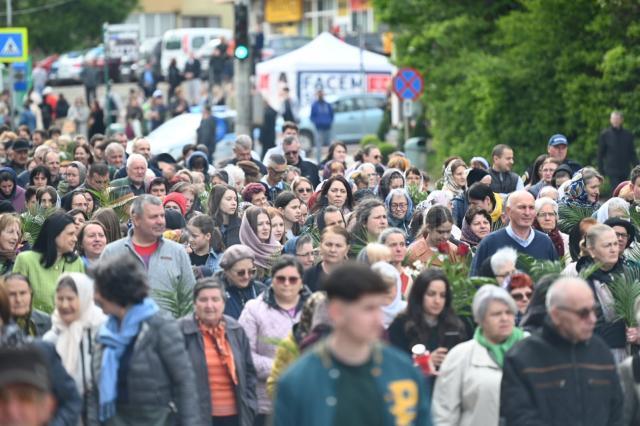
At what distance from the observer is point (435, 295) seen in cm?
1046

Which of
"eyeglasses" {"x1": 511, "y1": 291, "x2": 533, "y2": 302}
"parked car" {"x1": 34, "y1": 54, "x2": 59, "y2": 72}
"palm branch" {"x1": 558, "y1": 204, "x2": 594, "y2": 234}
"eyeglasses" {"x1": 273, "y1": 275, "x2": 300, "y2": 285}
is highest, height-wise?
"eyeglasses" {"x1": 273, "y1": 275, "x2": 300, "y2": 285}

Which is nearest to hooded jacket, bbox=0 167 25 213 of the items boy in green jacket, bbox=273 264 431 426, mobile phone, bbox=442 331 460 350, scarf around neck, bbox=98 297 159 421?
mobile phone, bbox=442 331 460 350

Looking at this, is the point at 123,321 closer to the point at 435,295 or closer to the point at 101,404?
the point at 101,404

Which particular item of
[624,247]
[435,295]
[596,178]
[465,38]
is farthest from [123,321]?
[465,38]

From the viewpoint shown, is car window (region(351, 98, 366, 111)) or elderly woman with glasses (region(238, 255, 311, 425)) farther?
car window (region(351, 98, 366, 111))

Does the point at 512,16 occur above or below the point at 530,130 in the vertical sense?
above

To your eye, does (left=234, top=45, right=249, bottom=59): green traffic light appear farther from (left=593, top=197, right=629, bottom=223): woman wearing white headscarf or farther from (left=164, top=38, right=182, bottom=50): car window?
(left=164, top=38, right=182, bottom=50): car window

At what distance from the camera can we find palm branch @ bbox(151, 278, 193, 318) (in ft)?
38.8

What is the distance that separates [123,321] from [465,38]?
28436mm

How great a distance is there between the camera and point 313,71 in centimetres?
4791

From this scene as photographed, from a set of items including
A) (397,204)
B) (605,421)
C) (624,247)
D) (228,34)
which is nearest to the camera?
(605,421)

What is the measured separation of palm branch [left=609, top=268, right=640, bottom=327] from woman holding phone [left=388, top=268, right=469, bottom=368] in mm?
1846

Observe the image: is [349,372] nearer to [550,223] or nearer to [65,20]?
[550,223]

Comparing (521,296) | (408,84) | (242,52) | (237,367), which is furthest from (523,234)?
(408,84)
